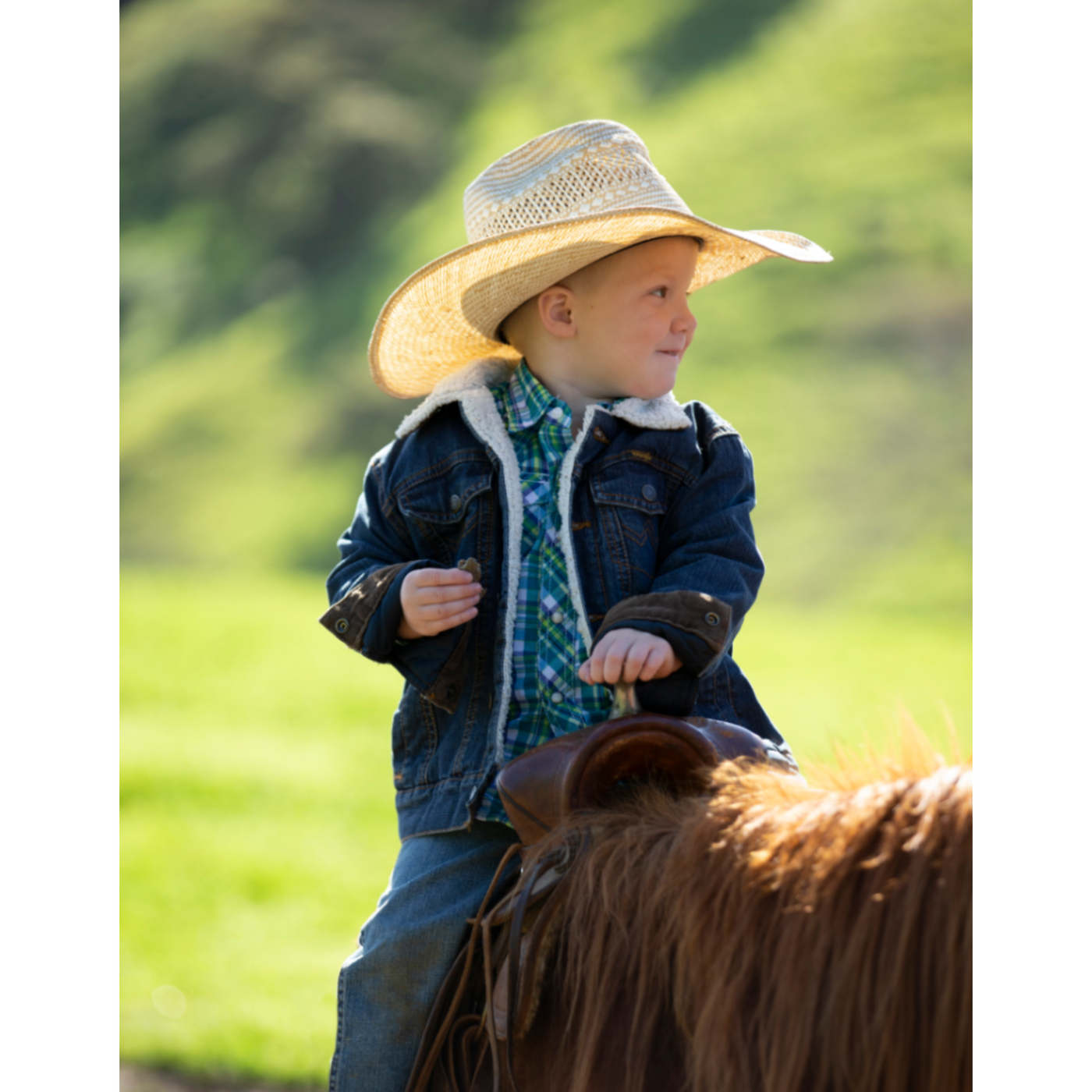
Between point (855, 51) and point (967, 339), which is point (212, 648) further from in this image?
point (855, 51)

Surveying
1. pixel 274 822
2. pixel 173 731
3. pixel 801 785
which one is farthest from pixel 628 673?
pixel 173 731

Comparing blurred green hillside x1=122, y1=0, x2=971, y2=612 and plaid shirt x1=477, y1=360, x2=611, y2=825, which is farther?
blurred green hillside x1=122, y1=0, x2=971, y2=612

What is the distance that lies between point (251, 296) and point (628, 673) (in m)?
16.2

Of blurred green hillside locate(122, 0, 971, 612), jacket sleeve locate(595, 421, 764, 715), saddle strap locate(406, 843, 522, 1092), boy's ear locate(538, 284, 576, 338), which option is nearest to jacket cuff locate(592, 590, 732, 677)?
jacket sleeve locate(595, 421, 764, 715)

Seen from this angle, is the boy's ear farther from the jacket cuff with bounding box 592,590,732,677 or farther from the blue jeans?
the blue jeans

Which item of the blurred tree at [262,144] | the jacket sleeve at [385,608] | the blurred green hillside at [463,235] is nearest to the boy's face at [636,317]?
the jacket sleeve at [385,608]

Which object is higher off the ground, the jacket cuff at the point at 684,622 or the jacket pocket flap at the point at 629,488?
the jacket pocket flap at the point at 629,488

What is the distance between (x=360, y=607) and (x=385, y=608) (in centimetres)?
5

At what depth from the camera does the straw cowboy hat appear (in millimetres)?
1838

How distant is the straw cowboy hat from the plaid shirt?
226 mm

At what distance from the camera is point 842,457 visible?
1257 centimetres

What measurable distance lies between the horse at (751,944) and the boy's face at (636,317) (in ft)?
2.35

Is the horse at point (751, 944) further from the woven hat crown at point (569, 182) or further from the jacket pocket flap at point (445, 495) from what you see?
the woven hat crown at point (569, 182)

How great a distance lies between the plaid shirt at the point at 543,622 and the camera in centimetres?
179
